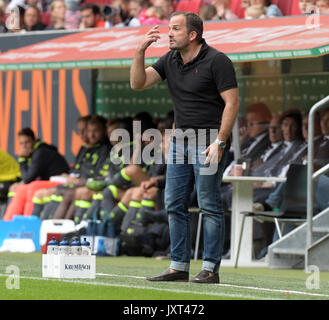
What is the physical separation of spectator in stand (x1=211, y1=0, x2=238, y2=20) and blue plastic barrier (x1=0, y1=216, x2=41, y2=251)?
12.1 ft

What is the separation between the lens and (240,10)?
1616 centimetres

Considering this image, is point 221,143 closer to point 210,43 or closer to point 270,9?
point 210,43

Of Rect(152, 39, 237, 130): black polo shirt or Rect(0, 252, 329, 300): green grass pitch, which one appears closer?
Rect(0, 252, 329, 300): green grass pitch

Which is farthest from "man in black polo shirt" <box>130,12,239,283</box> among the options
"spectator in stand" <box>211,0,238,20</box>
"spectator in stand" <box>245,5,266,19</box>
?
"spectator in stand" <box>211,0,238,20</box>

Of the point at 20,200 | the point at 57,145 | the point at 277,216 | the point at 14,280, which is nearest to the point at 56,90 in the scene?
the point at 57,145

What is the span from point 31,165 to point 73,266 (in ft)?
25.2

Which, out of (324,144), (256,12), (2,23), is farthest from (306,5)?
(2,23)

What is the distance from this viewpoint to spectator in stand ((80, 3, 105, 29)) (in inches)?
667

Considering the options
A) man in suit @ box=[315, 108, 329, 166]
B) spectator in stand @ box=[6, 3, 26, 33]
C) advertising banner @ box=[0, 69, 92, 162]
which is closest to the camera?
man in suit @ box=[315, 108, 329, 166]

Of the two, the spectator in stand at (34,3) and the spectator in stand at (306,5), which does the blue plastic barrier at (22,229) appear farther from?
the spectator in stand at (34,3)

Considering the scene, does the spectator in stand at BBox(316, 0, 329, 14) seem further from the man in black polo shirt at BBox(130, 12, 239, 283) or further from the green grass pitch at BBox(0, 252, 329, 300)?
the man in black polo shirt at BBox(130, 12, 239, 283)
